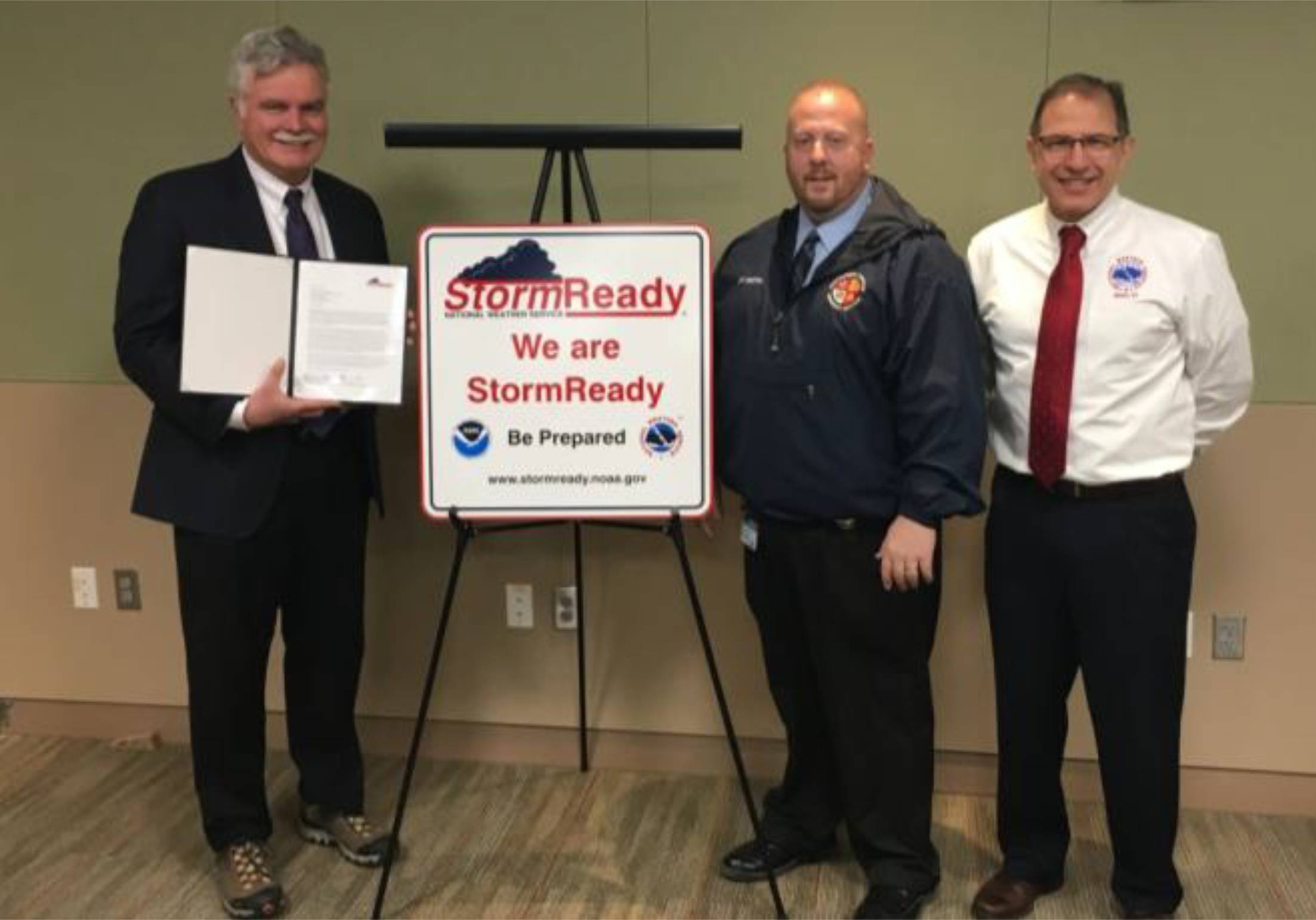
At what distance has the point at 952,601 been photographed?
9.80ft

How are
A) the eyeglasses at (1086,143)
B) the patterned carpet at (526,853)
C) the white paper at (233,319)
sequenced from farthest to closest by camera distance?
the patterned carpet at (526,853) < the white paper at (233,319) < the eyeglasses at (1086,143)

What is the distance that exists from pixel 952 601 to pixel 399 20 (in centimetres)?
189

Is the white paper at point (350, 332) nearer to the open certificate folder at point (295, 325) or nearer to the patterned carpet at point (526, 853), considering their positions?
the open certificate folder at point (295, 325)

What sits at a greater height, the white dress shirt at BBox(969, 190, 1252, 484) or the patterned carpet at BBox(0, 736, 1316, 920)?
the white dress shirt at BBox(969, 190, 1252, 484)

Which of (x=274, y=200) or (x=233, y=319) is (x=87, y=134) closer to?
(x=274, y=200)

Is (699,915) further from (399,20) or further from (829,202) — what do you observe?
(399,20)

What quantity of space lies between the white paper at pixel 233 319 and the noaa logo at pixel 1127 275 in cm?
153

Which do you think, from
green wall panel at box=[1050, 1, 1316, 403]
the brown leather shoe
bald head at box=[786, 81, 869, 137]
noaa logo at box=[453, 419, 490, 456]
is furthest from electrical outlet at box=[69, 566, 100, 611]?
green wall panel at box=[1050, 1, 1316, 403]

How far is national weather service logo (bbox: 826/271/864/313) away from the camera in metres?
2.28

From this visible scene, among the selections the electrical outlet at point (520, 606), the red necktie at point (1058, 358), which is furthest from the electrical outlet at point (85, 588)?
the red necktie at point (1058, 358)

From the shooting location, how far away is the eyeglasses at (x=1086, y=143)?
222cm

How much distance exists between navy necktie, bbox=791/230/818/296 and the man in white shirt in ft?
1.09

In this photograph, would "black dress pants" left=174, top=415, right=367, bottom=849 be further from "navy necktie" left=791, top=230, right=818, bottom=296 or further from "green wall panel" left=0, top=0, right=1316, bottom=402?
"navy necktie" left=791, top=230, right=818, bottom=296

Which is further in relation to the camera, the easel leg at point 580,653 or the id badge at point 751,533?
the easel leg at point 580,653
